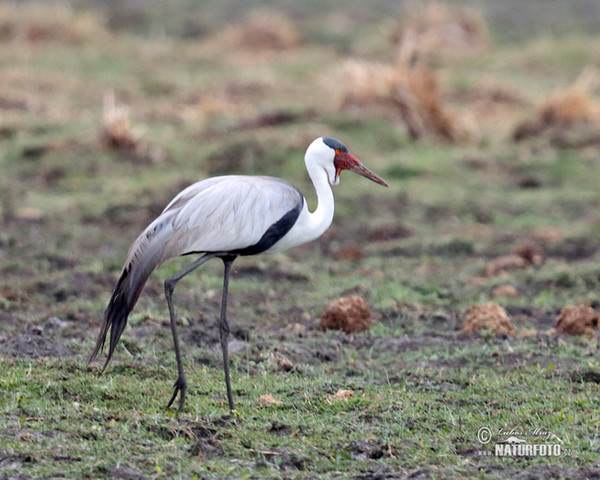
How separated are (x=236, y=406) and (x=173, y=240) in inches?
35.7

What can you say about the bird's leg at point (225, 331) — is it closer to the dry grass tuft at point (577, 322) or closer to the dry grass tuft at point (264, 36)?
the dry grass tuft at point (577, 322)

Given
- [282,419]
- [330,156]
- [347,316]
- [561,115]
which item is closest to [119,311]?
[282,419]

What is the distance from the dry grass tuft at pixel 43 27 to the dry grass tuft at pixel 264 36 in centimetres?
315

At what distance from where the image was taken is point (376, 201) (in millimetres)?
11781

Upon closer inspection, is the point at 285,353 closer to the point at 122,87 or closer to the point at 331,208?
the point at 331,208

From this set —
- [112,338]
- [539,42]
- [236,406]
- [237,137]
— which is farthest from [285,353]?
[539,42]

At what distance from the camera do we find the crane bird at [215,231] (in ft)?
16.7

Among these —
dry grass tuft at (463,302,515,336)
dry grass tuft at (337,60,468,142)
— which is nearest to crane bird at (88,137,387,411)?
dry grass tuft at (463,302,515,336)

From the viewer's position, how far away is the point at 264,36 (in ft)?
80.1

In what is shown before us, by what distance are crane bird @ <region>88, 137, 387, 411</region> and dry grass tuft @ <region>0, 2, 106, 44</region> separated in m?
18.1

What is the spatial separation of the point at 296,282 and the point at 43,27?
15.7m

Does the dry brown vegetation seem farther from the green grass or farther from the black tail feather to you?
the black tail feather

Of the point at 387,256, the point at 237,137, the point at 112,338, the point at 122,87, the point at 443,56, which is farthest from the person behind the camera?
the point at 443,56

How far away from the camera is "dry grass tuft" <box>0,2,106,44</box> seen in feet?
73.5
